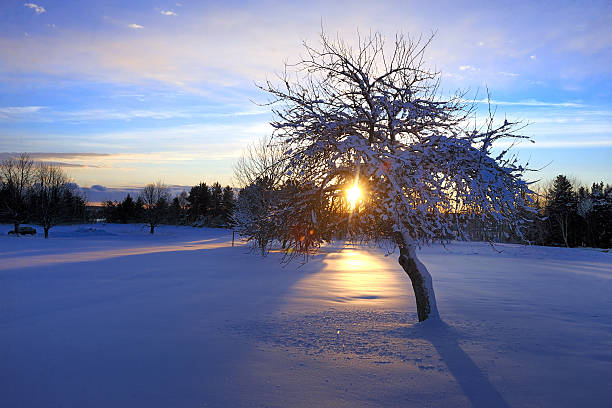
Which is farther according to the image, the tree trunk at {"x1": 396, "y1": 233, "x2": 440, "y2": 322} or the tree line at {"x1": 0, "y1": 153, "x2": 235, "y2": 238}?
the tree line at {"x1": 0, "y1": 153, "x2": 235, "y2": 238}

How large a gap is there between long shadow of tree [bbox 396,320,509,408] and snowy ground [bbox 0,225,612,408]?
3 cm

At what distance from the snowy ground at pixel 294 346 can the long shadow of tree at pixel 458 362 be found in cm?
3

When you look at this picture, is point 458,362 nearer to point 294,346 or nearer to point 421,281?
point 421,281

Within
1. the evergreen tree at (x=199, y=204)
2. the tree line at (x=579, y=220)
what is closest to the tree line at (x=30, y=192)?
the evergreen tree at (x=199, y=204)

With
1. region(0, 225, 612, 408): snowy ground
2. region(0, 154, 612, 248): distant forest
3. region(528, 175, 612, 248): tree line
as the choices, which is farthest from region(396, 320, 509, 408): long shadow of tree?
region(528, 175, 612, 248): tree line

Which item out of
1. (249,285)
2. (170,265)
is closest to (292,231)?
(249,285)

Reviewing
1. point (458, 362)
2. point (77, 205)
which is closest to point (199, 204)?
point (77, 205)

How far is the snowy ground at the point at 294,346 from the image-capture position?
5.61 metres

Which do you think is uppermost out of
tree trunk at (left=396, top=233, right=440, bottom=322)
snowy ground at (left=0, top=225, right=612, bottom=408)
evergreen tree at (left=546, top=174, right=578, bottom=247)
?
evergreen tree at (left=546, top=174, right=578, bottom=247)

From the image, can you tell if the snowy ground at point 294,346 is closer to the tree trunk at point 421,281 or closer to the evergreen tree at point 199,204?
the tree trunk at point 421,281

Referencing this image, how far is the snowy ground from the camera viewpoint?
5613 millimetres

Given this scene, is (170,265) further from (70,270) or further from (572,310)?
(572,310)

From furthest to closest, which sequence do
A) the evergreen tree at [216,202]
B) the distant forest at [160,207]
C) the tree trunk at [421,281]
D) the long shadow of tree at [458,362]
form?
the evergreen tree at [216,202] < the distant forest at [160,207] < the tree trunk at [421,281] < the long shadow of tree at [458,362]

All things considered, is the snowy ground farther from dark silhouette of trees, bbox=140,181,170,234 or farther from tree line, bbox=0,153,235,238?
dark silhouette of trees, bbox=140,181,170,234
